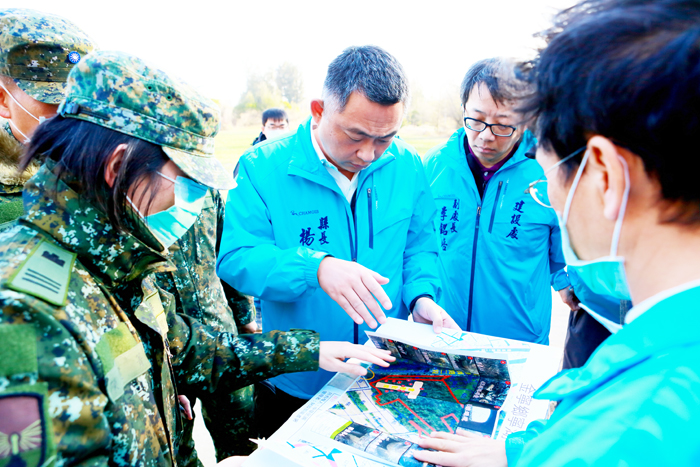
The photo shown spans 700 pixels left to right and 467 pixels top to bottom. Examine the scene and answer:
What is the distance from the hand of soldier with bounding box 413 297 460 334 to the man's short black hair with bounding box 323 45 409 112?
79 cm

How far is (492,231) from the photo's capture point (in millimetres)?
2264

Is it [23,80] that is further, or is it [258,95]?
[258,95]

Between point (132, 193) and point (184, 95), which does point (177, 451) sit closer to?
point (132, 193)

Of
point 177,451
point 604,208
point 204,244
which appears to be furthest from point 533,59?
point 204,244

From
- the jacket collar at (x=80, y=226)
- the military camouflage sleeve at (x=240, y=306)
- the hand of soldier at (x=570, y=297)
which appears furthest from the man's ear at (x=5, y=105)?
the hand of soldier at (x=570, y=297)

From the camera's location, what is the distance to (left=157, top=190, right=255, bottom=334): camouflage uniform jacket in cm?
203

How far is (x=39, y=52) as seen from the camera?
67.1 inches

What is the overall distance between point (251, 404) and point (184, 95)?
1.74 meters

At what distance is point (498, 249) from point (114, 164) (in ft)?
6.12

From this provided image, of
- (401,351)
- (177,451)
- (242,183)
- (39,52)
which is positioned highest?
(39,52)

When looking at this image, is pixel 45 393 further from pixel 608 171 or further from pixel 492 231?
pixel 492 231

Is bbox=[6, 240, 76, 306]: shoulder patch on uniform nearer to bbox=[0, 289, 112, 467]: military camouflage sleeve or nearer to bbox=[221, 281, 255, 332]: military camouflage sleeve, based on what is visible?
bbox=[0, 289, 112, 467]: military camouflage sleeve

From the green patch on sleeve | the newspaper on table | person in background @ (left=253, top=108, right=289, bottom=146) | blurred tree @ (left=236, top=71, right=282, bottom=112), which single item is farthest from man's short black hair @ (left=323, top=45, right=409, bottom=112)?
blurred tree @ (left=236, top=71, right=282, bottom=112)

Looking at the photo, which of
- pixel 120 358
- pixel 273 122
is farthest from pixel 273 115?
pixel 120 358
